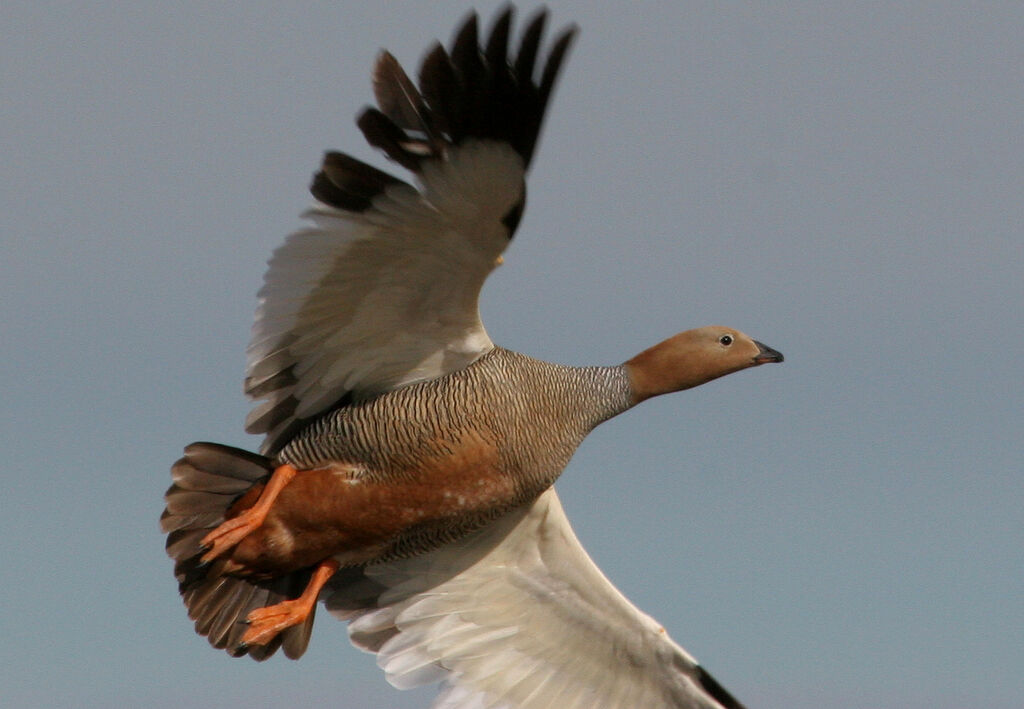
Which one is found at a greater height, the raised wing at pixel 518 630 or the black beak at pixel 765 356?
the black beak at pixel 765 356

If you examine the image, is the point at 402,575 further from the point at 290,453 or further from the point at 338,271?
the point at 338,271

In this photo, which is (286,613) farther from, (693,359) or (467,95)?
(467,95)

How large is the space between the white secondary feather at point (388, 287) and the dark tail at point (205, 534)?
1.31ft

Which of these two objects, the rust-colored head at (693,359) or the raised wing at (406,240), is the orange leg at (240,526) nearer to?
the raised wing at (406,240)

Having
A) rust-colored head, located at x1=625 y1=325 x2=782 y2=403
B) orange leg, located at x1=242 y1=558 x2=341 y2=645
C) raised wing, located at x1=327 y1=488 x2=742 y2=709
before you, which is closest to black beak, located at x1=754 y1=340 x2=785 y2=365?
rust-colored head, located at x1=625 y1=325 x2=782 y2=403

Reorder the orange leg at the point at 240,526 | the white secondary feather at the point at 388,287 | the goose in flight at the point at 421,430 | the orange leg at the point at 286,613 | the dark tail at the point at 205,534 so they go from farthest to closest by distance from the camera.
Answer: the orange leg at the point at 286,613, the dark tail at the point at 205,534, the orange leg at the point at 240,526, the white secondary feather at the point at 388,287, the goose in flight at the point at 421,430

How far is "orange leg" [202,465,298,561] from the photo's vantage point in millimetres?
9984

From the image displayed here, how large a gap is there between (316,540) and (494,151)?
307cm

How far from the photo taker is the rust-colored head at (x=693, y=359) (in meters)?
10.6

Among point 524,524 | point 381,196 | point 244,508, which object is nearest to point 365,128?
point 381,196

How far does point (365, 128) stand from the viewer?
886 centimetres

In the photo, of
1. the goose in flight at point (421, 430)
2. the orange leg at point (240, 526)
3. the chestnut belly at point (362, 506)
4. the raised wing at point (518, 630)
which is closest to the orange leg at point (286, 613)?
the goose in flight at point (421, 430)

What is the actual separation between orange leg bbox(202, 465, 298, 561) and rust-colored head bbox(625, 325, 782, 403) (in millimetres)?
2672

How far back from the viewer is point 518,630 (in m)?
Result: 11.8
